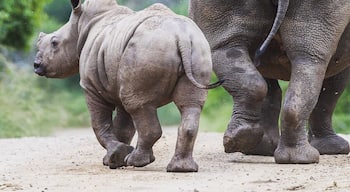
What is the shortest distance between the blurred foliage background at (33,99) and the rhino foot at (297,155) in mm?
7666

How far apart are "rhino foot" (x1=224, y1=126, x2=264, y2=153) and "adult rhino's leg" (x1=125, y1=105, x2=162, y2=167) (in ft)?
2.93

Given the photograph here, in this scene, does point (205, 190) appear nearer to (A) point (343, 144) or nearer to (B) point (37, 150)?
(A) point (343, 144)

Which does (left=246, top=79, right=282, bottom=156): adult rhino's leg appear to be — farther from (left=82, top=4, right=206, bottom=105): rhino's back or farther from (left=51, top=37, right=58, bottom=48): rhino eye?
(left=51, top=37, right=58, bottom=48): rhino eye

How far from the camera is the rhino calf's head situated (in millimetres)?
10055

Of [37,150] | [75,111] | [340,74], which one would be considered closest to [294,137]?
[340,74]

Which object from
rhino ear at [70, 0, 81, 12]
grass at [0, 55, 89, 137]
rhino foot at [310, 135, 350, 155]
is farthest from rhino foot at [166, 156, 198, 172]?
grass at [0, 55, 89, 137]

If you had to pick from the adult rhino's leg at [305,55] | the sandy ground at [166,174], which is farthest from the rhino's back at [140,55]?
the adult rhino's leg at [305,55]

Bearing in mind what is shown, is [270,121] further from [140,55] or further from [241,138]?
[140,55]

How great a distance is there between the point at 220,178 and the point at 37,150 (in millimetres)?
3921

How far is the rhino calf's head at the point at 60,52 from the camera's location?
1005 centimetres

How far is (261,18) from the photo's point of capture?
387 inches

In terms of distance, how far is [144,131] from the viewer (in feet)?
29.1

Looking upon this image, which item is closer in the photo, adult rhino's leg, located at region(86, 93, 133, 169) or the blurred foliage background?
adult rhino's leg, located at region(86, 93, 133, 169)

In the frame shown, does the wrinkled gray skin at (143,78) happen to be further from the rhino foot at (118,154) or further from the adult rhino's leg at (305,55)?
the adult rhino's leg at (305,55)
